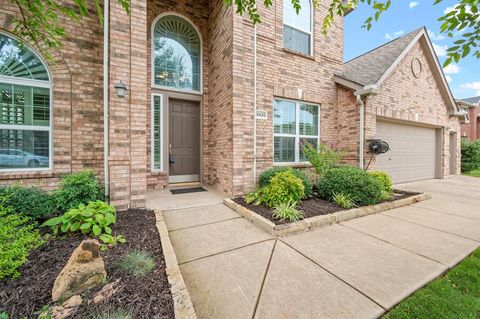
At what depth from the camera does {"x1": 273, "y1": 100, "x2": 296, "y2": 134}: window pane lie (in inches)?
233

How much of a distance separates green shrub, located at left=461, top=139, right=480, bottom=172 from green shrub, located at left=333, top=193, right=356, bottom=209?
520 inches

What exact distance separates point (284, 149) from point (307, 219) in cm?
289

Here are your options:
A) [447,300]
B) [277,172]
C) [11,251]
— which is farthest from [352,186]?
[11,251]

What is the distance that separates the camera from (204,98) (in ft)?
20.5

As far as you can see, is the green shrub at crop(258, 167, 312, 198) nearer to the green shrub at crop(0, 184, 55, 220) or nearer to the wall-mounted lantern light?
the wall-mounted lantern light

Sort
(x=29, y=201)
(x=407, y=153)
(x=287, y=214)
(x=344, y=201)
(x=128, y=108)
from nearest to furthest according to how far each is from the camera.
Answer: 1. (x=29, y=201)
2. (x=287, y=214)
3. (x=128, y=108)
4. (x=344, y=201)
5. (x=407, y=153)

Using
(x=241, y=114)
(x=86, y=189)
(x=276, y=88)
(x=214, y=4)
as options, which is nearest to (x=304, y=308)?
(x=86, y=189)

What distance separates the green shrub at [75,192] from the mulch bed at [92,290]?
91cm

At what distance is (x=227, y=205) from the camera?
14.7ft

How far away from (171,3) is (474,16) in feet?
20.9

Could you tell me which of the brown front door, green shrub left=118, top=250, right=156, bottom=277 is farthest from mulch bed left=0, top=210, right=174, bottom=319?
the brown front door

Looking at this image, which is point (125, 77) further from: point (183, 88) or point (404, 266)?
point (404, 266)

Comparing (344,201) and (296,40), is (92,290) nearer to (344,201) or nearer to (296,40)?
(344,201)

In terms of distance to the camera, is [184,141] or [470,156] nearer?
[184,141]
